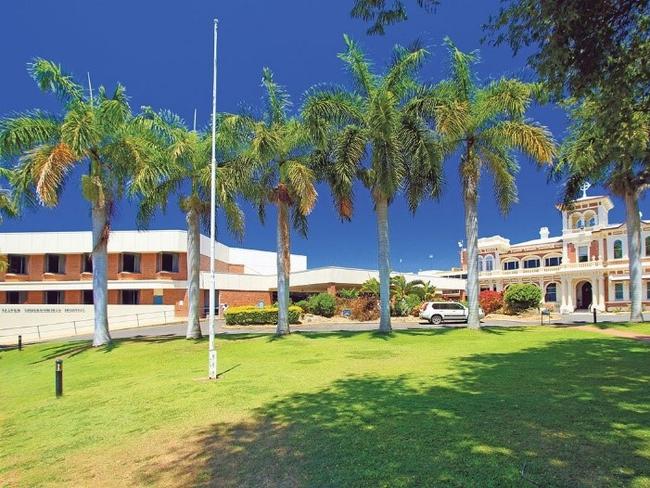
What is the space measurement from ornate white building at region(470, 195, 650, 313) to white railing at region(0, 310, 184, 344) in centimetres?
3721

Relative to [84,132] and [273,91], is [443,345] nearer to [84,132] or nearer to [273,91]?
[273,91]

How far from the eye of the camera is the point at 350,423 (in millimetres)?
7152

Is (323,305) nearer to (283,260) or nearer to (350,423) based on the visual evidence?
(283,260)

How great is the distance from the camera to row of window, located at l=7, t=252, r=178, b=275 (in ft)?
139

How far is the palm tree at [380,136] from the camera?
19734mm

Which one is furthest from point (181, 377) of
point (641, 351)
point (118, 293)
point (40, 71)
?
point (118, 293)

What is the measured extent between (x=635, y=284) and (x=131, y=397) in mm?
24437

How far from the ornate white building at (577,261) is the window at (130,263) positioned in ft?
126

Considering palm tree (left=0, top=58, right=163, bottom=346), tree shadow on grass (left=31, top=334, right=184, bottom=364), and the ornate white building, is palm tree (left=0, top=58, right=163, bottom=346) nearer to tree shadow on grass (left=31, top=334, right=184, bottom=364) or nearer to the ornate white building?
tree shadow on grass (left=31, top=334, right=184, bottom=364)

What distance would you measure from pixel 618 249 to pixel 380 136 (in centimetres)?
3810

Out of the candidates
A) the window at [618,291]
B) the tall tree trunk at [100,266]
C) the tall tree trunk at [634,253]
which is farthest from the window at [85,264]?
the window at [618,291]

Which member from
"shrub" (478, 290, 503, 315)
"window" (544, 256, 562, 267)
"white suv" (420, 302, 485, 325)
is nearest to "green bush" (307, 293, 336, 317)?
"white suv" (420, 302, 485, 325)

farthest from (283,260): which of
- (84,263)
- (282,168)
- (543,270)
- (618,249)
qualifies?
(543,270)

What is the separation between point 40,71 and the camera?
19.7 meters
